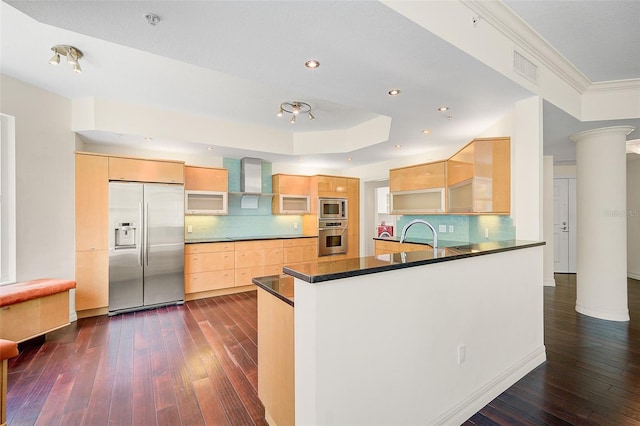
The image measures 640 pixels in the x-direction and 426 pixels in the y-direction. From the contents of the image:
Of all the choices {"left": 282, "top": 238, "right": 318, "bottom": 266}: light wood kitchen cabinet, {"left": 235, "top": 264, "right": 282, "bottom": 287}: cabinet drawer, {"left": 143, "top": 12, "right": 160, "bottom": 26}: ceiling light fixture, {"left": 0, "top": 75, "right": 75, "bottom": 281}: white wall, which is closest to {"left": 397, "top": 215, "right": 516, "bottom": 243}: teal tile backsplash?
{"left": 282, "top": 238, "right": 318, "bottom": 266}: light wood kitchen cabinet

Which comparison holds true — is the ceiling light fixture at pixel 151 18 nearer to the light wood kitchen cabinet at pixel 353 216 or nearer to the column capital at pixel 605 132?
the column capital at pixel 605 132

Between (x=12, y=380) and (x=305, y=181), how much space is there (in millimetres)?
4732

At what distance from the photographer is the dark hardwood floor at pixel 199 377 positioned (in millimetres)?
1895

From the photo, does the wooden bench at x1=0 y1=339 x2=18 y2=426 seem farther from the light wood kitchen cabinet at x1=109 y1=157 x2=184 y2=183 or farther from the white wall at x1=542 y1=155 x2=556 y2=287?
the white wall at x1=542 y1=155 x2=556 y2=287

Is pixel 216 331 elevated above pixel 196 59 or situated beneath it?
situated beneath

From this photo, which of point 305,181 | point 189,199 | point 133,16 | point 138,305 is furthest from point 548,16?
point 138,305

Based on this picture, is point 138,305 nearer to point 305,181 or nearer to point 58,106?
point 58,106

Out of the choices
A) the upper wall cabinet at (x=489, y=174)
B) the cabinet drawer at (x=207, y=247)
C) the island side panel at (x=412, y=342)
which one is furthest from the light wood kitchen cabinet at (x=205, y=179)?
the island side panel at (x=412, y=342)

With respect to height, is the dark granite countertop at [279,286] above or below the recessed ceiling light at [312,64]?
below

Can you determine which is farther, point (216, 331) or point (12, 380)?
point (216, 331)

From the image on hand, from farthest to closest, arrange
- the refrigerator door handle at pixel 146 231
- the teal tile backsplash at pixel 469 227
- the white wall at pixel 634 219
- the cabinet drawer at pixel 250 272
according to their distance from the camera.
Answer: the white wall at pixel 634 219
the cabinet drawer at pixel 250 272
the refrigerator door handle at pixel 146 231
the teal tile backsplash at pixel 469 227

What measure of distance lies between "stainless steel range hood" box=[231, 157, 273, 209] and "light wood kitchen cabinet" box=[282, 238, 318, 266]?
1062mm

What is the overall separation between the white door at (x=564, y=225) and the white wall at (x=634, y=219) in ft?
2.74

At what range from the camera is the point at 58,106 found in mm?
3488
